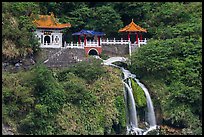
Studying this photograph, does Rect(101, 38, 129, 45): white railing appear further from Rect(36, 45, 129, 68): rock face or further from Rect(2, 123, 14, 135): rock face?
Rect(2, 123, 14, 135): rock face

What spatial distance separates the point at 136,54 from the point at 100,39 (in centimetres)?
360

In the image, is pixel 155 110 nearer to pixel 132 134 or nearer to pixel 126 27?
pixel 132 134

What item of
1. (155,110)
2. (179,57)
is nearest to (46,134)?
(155,110)

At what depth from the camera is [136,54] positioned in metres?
35.4

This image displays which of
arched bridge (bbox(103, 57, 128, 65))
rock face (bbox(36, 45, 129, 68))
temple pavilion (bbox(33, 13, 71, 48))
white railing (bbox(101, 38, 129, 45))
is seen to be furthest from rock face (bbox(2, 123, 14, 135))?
white railing (bbox(101, 38, 129, 45))

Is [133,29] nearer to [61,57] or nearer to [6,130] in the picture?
[61,57]

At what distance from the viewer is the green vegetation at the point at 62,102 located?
1129 inches

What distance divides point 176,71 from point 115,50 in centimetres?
561

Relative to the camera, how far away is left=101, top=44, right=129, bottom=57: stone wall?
37.8 meters

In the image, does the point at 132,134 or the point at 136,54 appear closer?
the point at 132,134

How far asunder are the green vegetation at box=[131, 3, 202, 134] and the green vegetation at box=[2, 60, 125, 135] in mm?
2550

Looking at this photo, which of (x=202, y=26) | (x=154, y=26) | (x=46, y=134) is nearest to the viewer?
(x=46, y=134)

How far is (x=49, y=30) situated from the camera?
3634cm

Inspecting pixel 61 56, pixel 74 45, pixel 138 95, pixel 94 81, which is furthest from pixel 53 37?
pixel 138 95
